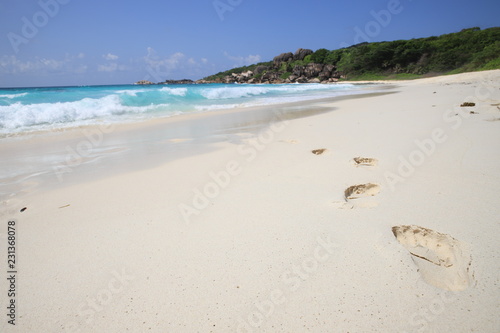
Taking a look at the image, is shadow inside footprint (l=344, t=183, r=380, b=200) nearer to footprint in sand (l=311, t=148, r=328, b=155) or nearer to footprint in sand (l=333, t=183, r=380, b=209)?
footprint in sand (l=333, t=183, r=380, b=209)

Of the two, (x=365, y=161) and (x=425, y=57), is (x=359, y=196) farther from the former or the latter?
(x=425, y=57)

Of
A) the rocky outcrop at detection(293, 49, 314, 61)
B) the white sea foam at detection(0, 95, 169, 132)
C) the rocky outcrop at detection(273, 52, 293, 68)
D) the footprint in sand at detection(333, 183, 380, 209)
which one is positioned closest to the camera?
the footprint in sand at detection(333, 183, 380, 209)

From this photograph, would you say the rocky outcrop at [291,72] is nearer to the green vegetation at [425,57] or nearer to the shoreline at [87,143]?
the green vegetation at [425,57]

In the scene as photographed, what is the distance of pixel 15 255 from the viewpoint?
151 centimetres

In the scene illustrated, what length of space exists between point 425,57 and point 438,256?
52540 millimetres

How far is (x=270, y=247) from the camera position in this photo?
1405 mm

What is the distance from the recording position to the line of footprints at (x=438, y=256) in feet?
3.65

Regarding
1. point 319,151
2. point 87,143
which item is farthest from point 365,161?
point 87,143

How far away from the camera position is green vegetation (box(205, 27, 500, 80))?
32.4 meters

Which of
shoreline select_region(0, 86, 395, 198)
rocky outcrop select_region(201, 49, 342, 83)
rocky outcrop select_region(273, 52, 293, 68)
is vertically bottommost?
shoreline select_region(0, 86, 395, 198)

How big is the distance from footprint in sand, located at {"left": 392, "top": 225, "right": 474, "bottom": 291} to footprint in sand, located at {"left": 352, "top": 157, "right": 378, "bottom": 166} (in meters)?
1.20

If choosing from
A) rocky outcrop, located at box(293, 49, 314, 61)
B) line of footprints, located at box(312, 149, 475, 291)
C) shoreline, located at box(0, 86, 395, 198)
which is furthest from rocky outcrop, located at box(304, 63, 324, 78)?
line of footprints, located at box(312, 149, 475, 291)

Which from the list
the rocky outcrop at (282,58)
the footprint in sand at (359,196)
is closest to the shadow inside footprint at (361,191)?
the footprint in sand at (359,196)

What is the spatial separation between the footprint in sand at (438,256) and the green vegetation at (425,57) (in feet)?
121
